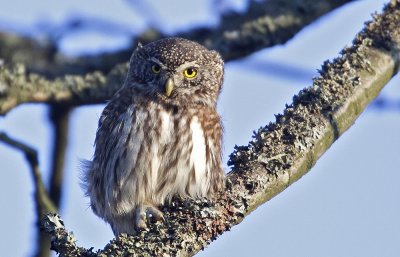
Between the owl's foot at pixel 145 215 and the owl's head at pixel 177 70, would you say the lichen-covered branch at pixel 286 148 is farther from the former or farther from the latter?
the owl's head at pixel 177 70

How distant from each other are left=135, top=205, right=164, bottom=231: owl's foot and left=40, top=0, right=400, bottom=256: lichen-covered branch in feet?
0.37

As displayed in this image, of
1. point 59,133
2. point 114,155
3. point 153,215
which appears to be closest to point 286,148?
point 153,215

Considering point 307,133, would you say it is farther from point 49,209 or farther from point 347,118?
point 49,209

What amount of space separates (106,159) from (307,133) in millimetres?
1464

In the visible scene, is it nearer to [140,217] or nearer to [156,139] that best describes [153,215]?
[140,217]

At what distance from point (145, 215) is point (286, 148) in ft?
2.82

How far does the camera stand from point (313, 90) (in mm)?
4246

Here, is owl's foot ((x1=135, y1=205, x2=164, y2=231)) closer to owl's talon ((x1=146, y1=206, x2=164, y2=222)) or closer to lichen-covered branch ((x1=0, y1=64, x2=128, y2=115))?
owl's talon ((x1=146, y1=206, x2=164, y2=222))

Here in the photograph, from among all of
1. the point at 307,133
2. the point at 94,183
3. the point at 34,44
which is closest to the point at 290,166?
the point at 307,133

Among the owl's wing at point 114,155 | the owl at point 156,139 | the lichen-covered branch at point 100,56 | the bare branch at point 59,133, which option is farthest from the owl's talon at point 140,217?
the lichen-covered branch at point 100,56

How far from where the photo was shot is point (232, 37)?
5.13m

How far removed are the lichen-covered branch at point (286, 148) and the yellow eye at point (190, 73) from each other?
1.37 meters

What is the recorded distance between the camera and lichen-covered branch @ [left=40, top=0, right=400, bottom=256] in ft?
12.0

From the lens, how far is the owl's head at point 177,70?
213 inches
